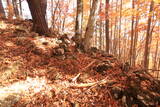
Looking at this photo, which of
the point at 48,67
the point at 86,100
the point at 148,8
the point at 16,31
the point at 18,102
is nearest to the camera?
the point at 18,102

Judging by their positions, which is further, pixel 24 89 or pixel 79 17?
pixel 79 17

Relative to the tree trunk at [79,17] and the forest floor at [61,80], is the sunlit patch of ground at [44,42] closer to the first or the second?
the forest floor at [61,80]

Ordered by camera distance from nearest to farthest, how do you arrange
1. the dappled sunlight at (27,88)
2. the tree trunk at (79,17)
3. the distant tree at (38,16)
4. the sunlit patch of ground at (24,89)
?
the sunlit patch of ground at (24,89), the dappled sunlight at (27,88), the distant tree at (38,16), the tree trunk at (79,17)

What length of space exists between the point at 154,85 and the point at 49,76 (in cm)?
302

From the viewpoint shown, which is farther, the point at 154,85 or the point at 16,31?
the point at 16,31

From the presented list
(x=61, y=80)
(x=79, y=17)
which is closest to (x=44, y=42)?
(x=61, y=80)

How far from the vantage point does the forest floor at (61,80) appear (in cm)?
269

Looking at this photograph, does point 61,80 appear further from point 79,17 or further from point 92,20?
point 79,17

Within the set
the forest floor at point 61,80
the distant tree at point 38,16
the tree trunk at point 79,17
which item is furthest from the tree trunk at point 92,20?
the distant tree at point 38,16

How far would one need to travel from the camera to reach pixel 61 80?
3.31 meters

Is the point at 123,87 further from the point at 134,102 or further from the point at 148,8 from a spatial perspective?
the point at 148,8

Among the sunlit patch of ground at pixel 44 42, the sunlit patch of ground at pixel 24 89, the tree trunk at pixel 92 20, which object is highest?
the tree trunk at pixel 92 20

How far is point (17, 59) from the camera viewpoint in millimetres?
3742

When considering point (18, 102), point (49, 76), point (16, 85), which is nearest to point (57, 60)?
point (49, 76)
